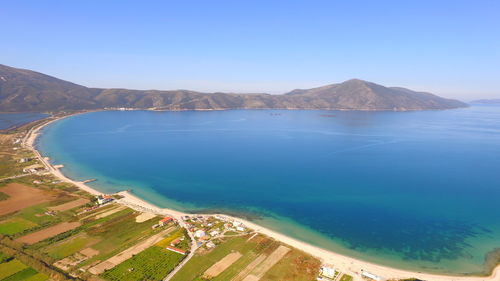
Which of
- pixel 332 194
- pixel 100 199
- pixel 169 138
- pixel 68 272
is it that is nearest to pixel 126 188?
pixel 100 199

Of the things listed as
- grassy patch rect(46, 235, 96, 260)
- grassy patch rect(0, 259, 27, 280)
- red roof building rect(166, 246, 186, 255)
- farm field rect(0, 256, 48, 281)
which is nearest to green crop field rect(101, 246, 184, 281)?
red roof building rect(166, 246, 186, 255)

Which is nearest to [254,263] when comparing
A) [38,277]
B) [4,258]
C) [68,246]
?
[38,277]

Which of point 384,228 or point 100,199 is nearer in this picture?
point 384,228

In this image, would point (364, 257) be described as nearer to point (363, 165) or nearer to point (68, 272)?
point (68, 272)

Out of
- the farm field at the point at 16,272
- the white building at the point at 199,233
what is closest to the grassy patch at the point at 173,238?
the white building at the point at 199,233

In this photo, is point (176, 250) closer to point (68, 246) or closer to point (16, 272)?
point (68, 246)

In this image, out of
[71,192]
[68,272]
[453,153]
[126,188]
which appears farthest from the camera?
[453,153]
